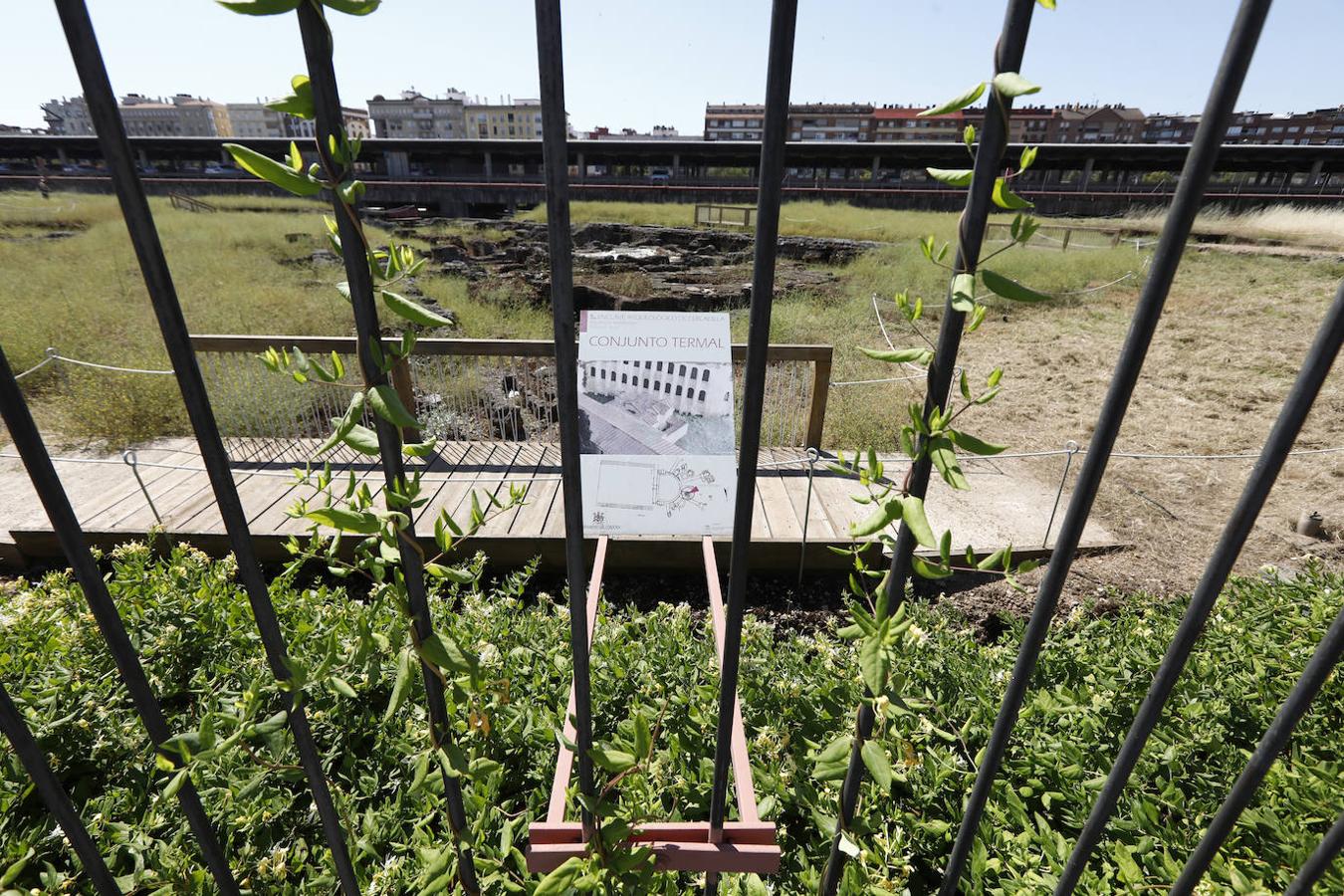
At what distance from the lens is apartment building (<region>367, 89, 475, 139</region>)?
3236 inches

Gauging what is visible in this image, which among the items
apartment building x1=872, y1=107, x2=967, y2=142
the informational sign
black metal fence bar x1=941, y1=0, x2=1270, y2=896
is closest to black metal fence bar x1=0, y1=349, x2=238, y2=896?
black metal fence bar x1=941, y1=0, x2=1270, y2=896

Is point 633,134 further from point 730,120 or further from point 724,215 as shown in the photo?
point 724,215

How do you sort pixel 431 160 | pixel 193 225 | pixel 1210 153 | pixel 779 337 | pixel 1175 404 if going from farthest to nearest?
pixel 431 160
pixel 193 225
pixel 779 337
pixel 1175 404
pixel 1210 153

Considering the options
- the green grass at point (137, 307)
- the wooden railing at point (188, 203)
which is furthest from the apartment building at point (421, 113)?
the green grass at point (137, 307)

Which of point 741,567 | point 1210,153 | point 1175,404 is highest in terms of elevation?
point 1210,153

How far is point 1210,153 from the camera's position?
59 centimetres

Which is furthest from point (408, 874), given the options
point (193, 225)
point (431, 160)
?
point (431, 160)

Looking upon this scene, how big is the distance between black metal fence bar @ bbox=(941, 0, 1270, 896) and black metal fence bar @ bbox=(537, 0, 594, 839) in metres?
0.57

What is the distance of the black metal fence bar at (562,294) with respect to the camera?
64 centimetres

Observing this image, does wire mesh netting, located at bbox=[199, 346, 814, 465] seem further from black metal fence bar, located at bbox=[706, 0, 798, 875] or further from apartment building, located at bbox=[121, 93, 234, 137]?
apartment building, located at bbox=[121, 93, 234, 137]

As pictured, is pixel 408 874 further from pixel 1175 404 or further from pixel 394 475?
pixel 1175 404

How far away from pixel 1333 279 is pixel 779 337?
1281 centimetres

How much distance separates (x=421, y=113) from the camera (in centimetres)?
8312

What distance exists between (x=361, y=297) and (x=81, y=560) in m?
→ 0.45
